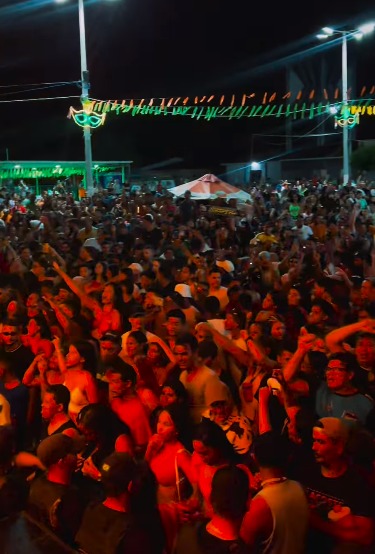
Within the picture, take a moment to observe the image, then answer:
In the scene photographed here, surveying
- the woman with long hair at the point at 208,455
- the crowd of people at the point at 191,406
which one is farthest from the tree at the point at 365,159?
the woman with long hair at the point at 208,455

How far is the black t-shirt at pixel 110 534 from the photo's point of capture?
298cm

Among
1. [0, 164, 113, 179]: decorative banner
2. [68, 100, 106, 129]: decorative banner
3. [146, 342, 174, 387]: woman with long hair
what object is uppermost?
[68, 100, 106, 129]: decorative banner

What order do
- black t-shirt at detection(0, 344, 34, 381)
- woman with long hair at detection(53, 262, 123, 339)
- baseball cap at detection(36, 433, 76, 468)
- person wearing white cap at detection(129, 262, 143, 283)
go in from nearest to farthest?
1. baseball cap at detection(36, 433, 76, 468)
2. black t-shirt at detection(0, 344, 34, 381)
3. woman with long hair at detection(53, 262, 123, 339)
4. person wearing white cap at detection(129, 262, 143, 283)

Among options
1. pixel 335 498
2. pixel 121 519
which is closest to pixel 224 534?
pixel 121 519

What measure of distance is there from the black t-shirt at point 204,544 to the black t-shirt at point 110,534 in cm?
16

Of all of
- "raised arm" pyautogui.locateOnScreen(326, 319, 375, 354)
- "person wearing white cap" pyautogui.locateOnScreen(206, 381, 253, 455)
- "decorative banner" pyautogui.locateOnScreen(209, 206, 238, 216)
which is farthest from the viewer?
"decorative banner" pyautogui.locateOnScreen(209, 206, 238, 216)

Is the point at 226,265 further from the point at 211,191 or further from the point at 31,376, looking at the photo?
the point at 211,191

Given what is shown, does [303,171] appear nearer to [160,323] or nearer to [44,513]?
[160,323]

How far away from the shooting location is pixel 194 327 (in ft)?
18.9

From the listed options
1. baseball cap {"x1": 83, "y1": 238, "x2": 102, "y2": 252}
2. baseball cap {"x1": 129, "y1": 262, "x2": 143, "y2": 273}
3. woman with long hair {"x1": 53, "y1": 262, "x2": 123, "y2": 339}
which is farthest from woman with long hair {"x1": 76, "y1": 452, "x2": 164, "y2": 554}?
baseball cap {"x1": 83, "y1": 238, "x2": 102, "y2": 252}

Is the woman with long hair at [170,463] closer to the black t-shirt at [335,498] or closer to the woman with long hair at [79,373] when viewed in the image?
the black t-shirt at [335,498]

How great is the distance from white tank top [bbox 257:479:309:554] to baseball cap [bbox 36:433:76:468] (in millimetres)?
1048

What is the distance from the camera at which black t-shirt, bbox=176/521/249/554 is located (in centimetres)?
296

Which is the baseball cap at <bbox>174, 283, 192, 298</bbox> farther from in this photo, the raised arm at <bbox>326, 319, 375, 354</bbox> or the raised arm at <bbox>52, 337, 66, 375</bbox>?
the raised arm at <bbox>326, 319, 375, 354</bbox>
